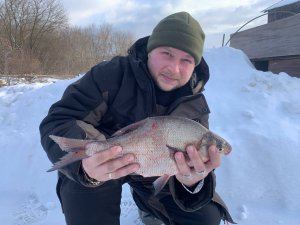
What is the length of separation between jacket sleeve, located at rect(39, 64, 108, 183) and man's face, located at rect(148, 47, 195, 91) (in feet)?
1.16

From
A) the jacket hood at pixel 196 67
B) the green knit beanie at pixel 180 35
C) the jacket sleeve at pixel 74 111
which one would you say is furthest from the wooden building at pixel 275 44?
the jacket sleeve at pixel 74 111

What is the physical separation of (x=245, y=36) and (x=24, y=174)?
18.3 ft

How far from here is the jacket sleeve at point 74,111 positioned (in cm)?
211

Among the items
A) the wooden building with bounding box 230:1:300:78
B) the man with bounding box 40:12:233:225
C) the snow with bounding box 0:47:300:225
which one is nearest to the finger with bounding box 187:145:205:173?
the man with bounding box 40:12:233:225

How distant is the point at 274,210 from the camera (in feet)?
10.6

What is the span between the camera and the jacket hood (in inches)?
99.8

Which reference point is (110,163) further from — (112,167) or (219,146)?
(219,146)

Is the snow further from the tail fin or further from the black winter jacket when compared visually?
the tail fin

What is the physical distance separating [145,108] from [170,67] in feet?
→ 0.98

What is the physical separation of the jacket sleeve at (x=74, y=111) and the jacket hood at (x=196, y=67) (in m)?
0.31

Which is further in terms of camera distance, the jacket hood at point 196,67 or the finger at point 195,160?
the jacket hood at point 196,67

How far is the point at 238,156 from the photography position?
374 cm

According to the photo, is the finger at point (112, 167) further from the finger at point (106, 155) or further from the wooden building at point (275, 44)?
the wooden building at point (275, 44)

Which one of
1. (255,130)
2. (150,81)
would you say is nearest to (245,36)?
(255,130)
